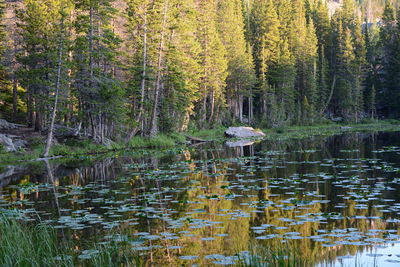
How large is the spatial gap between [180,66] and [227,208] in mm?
29858

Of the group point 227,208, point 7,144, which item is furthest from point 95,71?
point 227,208

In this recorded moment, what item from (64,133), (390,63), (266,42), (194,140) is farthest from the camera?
(390,63)

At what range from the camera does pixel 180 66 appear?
1522 inches

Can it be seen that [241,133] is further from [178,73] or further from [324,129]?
[324,129]

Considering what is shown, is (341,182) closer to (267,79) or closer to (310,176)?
(310,176)

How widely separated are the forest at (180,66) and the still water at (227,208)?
1171cm

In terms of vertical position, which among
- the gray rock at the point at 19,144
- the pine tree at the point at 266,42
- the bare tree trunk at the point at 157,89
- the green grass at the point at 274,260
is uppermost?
the pine tree at the point at 266,42

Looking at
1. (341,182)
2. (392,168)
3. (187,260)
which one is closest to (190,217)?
(187,260)

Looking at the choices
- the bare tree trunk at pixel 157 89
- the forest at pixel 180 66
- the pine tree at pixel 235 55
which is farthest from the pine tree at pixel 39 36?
the pine tree at pixel 235 55

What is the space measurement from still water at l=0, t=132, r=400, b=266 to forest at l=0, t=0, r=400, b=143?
461 inches

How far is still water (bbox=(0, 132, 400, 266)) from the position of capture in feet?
22.3

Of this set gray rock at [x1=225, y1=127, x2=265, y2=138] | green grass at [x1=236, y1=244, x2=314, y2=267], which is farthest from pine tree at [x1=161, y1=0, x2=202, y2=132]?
green grass at [x1=236, y1=244, x2=314, y2=267]

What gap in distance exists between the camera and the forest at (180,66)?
1127 inches

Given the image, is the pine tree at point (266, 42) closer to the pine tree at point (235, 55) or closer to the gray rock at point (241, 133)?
the pine tree at point (235, 55)
